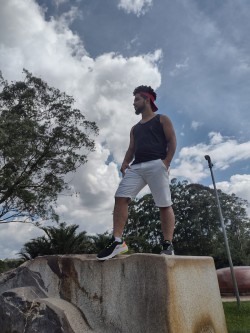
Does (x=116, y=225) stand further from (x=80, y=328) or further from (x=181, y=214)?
(x=181, y=214)

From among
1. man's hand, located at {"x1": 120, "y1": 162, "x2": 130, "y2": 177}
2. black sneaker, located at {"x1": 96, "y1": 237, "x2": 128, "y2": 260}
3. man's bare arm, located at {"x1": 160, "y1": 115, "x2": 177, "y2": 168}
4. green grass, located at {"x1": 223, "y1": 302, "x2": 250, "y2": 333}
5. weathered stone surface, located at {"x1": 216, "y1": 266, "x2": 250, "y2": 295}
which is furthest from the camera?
weathered stone surface, located at {"x1": 216, "y1": 266, "x2": 250, "y2": 295}

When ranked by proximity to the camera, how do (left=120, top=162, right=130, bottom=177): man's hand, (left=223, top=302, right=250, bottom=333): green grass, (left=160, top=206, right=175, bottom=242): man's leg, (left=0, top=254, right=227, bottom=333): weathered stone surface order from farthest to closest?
(left=223, top=302, right=250, bottom=333): green grass
(left=120, top=162, right=130, bottom=177): man's hand
(left=160, top=206, right=175, bottom=242): man's leg
(left=0, top=254, right=227, bottom=333): weathered stone surface

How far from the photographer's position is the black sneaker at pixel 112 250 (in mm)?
3451

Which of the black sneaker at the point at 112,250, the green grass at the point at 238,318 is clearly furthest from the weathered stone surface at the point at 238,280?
the black sneaker at the point at 112,250

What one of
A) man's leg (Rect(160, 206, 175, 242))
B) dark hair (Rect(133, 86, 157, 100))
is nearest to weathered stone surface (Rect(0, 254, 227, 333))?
man's leg (Rect(160, 206, 175, 242))

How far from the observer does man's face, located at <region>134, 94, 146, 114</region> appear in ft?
13.3

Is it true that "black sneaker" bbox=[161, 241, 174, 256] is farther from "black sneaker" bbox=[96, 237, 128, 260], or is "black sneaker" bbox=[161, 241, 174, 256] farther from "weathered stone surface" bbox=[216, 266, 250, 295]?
"weathered stone surface" bbox=[216, 266, 250, 295]

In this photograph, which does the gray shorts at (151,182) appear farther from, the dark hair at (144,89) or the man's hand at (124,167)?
the dark hair at (144,89)

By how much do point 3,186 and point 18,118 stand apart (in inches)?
120

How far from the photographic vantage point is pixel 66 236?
1891cm

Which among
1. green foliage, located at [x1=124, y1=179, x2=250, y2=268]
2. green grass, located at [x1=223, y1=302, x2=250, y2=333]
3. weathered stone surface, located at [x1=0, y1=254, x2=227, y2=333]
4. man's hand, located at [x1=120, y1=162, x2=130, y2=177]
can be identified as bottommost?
green grass, located at [x1=223, y1=302, x2=250, y2=333]

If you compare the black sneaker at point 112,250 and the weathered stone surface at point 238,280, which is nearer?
the black sneaker at point 112,250

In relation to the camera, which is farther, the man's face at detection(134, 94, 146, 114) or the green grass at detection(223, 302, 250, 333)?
the green grass at detection(223, 302, 250, 333)

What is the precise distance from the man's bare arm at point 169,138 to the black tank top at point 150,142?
0.05 metres
